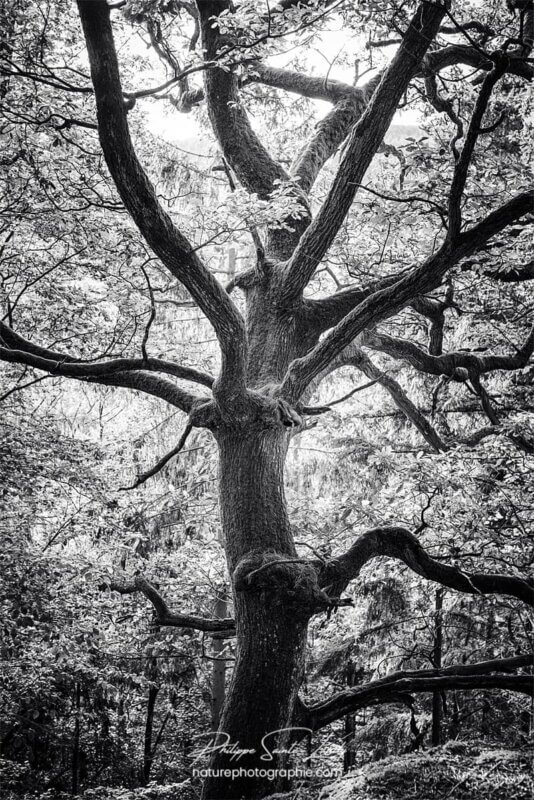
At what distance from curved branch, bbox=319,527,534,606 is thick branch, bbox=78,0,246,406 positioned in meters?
1.32

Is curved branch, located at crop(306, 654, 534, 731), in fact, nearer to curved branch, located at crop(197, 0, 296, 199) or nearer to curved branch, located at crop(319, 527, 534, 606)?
curved branch, located at crop(319, 527, 534, 606)

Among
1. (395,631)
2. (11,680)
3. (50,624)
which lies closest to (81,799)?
(11,680)

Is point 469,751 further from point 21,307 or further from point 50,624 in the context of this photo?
point 21,307

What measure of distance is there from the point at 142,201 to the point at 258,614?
254 cm

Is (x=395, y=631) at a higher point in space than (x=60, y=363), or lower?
lower

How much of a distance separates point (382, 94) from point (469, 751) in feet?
11.7

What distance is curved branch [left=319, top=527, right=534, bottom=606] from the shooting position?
351 centimetres

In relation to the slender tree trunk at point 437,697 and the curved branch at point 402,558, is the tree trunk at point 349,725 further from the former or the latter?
the curved branch at point 402,558

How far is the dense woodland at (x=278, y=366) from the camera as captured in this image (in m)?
3.25

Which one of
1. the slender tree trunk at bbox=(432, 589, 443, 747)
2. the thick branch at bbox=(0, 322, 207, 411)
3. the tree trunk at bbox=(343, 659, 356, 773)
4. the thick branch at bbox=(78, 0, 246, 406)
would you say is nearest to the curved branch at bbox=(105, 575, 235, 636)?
the thick branch at bbox=(0, 322, 207, 411)

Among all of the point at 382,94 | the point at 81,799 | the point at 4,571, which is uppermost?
the point at 382,94

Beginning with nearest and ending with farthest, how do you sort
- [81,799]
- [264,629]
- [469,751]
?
[469,751] → [264,629] → [81,799]

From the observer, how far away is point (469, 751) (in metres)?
1.59

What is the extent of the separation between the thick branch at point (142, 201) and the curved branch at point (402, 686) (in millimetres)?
2051
